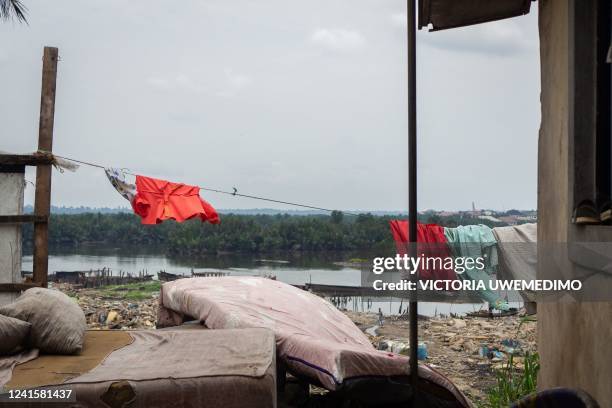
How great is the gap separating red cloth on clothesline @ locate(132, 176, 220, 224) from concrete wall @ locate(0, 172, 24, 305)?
2609 millimetres

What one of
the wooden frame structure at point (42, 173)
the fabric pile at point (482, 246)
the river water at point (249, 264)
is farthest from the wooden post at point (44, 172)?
the river water at point (249, 264)

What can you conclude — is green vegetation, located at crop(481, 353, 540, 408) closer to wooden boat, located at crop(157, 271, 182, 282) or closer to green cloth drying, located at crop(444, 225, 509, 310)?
green cloth drying, located at crop(444, 225, 509, 310)

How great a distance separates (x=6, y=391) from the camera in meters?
2.87

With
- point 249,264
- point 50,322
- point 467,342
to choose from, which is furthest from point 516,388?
point 249,264

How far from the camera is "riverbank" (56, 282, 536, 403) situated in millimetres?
7078

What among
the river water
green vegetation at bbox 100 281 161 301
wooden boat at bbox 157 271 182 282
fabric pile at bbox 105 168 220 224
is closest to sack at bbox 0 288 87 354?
fabric pile at bbox 105 168 220 224

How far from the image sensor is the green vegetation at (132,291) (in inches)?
Result: 617

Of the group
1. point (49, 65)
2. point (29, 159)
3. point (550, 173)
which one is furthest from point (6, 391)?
point (49, 65)

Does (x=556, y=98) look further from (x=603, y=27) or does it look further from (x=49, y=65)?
(x=49, y=65)

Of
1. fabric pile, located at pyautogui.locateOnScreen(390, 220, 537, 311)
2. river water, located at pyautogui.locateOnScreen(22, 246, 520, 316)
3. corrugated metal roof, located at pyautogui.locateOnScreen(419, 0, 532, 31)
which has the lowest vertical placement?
river water, located at pyautogui.locateOnScreen(22, 246, 520, 316)

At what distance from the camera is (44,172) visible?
6453mm

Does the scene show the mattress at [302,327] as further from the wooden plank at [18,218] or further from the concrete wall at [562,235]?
the wooden plank at [18,218]

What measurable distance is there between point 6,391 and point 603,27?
3.03 meters

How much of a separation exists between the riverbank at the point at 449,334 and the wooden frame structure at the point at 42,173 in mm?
3173
